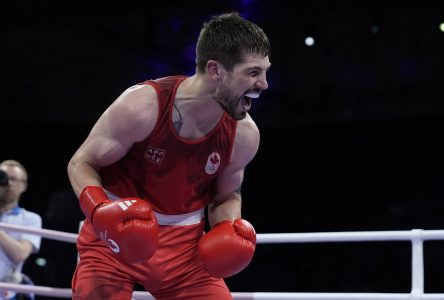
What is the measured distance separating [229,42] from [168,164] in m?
0.40

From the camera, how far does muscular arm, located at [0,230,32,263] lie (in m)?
3.34

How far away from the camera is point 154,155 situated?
2033 millimetres

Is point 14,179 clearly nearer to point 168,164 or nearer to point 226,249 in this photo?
point 168,164

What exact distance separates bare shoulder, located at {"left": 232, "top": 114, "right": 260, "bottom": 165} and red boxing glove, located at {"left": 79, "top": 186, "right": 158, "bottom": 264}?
38 centimetres

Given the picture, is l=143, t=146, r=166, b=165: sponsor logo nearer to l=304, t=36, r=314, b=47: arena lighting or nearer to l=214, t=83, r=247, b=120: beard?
l=214, t=83, r=247, b=120: beard

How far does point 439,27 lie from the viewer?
7633mm

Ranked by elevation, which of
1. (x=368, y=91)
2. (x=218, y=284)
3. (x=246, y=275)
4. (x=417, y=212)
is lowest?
(x=218, y=284)

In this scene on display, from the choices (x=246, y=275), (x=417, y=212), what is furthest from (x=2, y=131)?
(x=417, y=212)

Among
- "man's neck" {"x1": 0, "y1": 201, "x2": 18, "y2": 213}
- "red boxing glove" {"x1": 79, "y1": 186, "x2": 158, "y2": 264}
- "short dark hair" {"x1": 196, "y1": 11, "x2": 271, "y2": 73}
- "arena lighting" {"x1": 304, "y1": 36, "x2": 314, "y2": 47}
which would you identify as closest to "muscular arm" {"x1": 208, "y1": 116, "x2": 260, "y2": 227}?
"short dark hair" {"x1": 196, "y1": 11, "x2": 271, "y2": 73}

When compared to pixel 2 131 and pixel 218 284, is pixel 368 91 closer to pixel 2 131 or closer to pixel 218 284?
pixel 2 131

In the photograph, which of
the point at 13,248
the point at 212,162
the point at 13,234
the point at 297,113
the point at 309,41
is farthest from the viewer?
the point at 297,113

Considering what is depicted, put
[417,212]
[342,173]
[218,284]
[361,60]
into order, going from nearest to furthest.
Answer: [218,284]
[361,60]
[417,212]
[342,173]

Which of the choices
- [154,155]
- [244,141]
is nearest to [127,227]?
[154,155]

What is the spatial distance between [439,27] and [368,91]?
3.70ft
